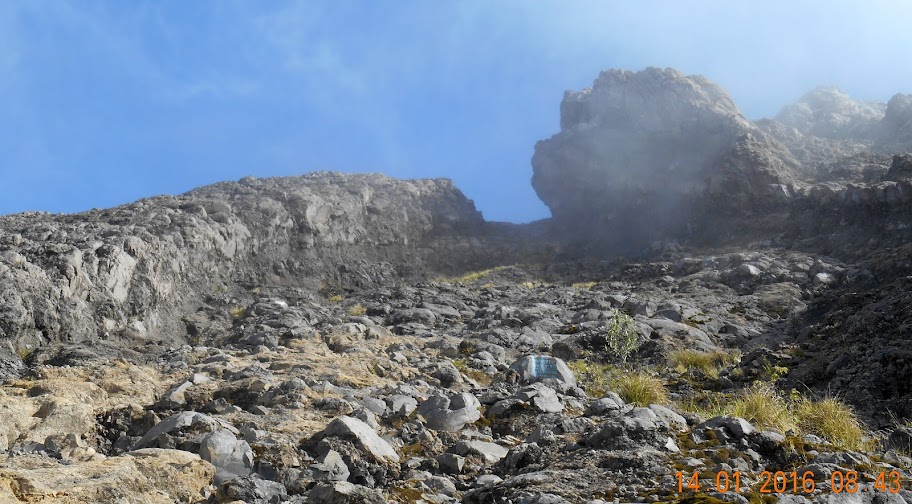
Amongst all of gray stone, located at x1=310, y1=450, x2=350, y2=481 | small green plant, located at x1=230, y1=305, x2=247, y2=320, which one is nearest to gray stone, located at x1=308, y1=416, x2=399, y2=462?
gray stone, located at x1=310, y1=450, x2=350, y2=481

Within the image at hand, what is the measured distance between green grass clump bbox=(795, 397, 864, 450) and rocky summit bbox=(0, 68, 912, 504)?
4cm

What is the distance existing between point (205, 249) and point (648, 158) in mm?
33625

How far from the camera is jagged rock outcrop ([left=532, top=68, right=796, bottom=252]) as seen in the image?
137 feet

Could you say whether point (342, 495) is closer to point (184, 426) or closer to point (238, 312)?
point (184, 426)

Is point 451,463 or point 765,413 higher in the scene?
point 451,463

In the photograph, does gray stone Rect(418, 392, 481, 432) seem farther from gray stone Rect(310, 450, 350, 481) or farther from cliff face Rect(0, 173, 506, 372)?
cliff face Rect(0, 173, 506, 372)

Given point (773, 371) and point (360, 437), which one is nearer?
point (360, 437)

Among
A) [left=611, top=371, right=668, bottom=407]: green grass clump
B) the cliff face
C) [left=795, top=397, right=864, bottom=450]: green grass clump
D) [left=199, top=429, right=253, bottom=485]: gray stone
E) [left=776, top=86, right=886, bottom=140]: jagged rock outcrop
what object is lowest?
[left=795, top=397, right=864, bottom=450]: green grass clump

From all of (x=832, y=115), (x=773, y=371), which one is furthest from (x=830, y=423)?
(x=832, y=115)

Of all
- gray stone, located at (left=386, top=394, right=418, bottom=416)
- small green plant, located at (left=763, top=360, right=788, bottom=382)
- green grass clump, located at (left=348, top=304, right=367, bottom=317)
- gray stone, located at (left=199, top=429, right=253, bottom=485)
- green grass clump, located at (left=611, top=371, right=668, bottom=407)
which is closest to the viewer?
gray stone, located at (left=199, top=429, right=253, bottom=485)

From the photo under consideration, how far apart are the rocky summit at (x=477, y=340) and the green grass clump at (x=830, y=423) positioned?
0.04m

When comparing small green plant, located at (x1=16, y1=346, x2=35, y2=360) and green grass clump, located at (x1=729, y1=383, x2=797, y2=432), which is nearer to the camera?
green grass clump, located at (x1=729, y1=383, x2=797, y2=432)

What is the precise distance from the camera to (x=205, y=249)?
2605 cm
